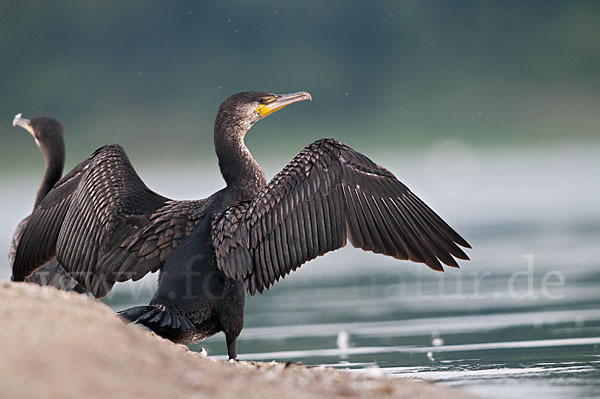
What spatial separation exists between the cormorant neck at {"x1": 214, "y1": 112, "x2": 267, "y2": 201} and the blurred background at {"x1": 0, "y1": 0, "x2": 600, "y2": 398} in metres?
1.17

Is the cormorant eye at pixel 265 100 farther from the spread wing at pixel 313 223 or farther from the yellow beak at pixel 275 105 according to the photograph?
Answer: the spread wing at pixel 313 223

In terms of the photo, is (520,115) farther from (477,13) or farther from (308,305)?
(308,305)

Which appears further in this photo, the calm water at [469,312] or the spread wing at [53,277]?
the spread wing at [53,277]

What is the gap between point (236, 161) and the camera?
775cm

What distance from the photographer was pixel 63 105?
6212cm

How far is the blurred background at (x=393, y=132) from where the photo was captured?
8.39 m

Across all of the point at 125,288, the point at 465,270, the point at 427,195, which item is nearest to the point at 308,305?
the point at 465,270

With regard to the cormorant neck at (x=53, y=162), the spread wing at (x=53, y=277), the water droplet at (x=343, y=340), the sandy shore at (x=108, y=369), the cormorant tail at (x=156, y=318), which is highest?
the cormorant neck at (x=53, y=162)

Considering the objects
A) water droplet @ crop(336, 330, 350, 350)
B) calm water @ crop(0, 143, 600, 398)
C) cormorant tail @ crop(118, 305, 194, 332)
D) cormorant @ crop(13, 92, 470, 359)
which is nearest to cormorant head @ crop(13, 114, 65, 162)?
calm water @ crop(0, 143, 600, 398)

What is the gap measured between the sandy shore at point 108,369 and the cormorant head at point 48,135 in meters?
4.76

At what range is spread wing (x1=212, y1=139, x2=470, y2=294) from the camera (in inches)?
277

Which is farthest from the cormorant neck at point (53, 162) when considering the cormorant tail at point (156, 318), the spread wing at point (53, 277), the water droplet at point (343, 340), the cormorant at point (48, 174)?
the cormorant tail at point (156, 318)

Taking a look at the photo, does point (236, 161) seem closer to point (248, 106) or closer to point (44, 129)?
point (248, 106)

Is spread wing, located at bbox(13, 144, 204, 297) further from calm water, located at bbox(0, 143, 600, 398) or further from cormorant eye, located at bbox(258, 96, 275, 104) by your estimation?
calm water, located at bbox(0, 143, 600, 398)
